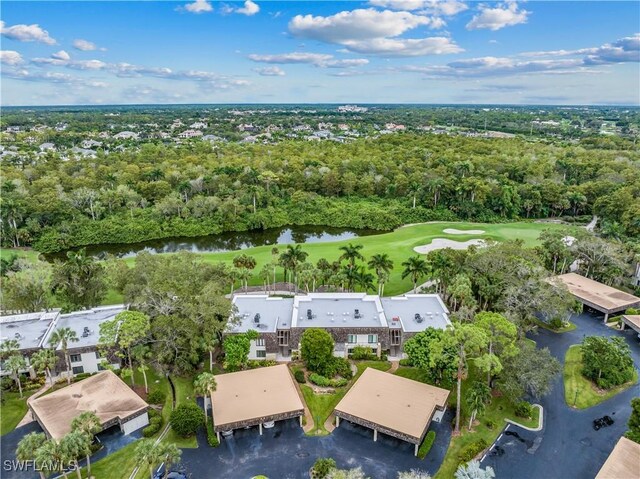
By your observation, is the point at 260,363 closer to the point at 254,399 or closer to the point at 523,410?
the point at 254,399

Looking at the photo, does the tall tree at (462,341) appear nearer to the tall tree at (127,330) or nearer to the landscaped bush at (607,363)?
the landscaped bush at (607,363)

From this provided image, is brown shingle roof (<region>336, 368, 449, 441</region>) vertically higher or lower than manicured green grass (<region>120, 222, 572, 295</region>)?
lower

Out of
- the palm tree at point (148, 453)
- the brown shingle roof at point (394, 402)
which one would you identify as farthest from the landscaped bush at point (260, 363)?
the palm tree at point (148, 453)

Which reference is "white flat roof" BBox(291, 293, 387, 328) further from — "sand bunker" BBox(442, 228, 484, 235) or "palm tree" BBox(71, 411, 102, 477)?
"sand bunker" BBox(442, 228, 484, 235)

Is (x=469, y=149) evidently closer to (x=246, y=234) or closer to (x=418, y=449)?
(x=246, y=234)

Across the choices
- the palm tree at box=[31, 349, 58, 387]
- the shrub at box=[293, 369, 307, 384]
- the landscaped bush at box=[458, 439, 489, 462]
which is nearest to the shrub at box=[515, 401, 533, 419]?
the landscaped bush at box=[458, 439, 489, 462]

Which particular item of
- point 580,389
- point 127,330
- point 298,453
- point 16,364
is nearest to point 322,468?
point 298,453

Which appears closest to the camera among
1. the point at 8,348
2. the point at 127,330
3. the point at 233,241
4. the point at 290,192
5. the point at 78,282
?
the point at 127,330

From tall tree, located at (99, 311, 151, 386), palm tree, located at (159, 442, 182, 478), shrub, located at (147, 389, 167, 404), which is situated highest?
tall tree, located at (99, 311, 151, 386)
